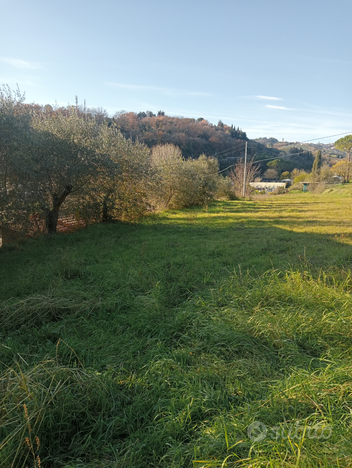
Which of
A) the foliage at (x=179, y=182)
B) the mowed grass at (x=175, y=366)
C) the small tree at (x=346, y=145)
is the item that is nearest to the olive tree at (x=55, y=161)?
the mowed grass at (x=175, y=366)

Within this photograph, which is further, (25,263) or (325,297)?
(25,263)

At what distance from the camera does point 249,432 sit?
203 centimetres

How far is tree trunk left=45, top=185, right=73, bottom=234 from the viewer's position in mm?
10758

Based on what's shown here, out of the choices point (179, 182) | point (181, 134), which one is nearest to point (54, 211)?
point (179, 182)

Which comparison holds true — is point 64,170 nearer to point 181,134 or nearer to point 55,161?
point 55,161

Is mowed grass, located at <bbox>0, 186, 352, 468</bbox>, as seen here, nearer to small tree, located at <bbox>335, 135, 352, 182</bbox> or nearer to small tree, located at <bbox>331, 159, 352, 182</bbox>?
small tree, located at <bbox>331, 159, 352, 182</bbox>

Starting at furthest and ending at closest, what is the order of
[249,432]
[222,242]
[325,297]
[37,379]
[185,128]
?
1. [185,128]
2. [222,242]
3. [325,297]
4. [37,379]
5. [249,432]

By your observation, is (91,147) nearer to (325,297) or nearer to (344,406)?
(325,297)

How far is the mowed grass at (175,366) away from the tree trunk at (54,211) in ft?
15.7

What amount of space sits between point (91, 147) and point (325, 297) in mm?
9980

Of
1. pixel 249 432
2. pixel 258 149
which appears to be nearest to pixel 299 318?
pixel 249 432

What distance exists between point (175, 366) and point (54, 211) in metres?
9.44

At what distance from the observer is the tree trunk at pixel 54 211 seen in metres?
10.8

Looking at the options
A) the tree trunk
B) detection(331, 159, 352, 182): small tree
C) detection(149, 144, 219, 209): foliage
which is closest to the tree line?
the tree trunk
